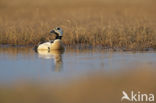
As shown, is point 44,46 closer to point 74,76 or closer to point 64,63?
point 64,63

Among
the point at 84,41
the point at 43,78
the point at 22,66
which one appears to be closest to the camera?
the point at 43,78

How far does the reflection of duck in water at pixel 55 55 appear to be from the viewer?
46.3 ft

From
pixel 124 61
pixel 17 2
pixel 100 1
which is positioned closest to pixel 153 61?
pixel 124 61

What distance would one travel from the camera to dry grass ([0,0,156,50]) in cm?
1878

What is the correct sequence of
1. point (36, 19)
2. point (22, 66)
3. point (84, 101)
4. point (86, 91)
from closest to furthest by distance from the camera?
1. point (84, 101)
2. point (86, 91)
3. point (22, 66)
4. point (36, 19)

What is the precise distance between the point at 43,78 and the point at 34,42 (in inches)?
306

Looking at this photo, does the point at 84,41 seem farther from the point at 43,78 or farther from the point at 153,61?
the point at 43,78

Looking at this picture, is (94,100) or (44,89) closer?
(94,100)

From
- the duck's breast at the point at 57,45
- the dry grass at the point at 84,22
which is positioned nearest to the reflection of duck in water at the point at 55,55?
the duck's breast at the point at 57,45

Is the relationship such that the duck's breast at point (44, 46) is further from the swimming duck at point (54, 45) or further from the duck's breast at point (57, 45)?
the duck's breast at point (57, 45)

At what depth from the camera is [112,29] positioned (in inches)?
784

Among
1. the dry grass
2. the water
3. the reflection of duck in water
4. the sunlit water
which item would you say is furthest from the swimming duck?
the dry grass

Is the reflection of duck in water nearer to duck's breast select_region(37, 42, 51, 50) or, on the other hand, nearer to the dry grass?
duck's breast select_region(37, 42, 51, 50)

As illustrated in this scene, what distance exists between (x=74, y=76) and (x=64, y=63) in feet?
7.03
